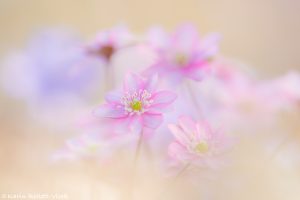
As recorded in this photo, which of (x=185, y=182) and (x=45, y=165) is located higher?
(x=45, y=165)

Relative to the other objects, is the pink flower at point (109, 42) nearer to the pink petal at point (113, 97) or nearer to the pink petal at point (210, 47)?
the pink petal at point (210, 47)

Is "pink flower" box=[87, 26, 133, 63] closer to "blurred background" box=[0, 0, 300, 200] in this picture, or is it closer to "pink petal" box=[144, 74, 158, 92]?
"pink petal" box=[144, 74, 158, 92]

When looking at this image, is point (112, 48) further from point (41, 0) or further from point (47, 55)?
point (41, 0)

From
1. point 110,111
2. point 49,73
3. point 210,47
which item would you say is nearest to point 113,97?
point 110,111

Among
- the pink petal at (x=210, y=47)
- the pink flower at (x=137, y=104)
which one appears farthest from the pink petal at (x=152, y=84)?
the pink petal at (x=210, y=47)

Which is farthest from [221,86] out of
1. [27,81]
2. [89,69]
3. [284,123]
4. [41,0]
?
[41,0]

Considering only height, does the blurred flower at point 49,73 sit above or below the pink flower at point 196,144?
above

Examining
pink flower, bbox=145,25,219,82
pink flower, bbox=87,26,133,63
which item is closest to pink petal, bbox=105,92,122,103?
pink flower, bbox=145,25,219,82
